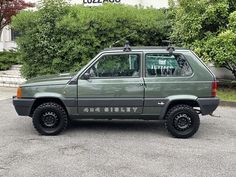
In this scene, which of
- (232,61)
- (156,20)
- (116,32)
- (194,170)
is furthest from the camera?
(156,20)

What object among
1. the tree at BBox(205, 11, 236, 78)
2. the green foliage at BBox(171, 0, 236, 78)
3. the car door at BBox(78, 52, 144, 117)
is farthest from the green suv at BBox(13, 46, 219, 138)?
the green foliage at BBox(171, 0, 236, 78)

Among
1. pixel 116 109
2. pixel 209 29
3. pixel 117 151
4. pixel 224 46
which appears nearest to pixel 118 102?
pixel 116 109

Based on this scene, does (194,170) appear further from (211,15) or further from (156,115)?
(211,15)

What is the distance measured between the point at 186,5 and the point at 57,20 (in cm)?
411

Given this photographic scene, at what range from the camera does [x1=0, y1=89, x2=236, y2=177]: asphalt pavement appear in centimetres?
514

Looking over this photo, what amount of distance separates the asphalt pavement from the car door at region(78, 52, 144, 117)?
0.55m

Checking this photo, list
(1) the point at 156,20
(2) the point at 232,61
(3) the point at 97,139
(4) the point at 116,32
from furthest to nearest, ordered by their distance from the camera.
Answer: (1) the point at 156,20 → (4) the point at 116,32 → (2) the point at 232,61 → (3) the point at 97,139

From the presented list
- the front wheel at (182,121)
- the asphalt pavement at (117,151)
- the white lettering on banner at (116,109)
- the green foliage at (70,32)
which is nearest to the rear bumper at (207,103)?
the front wheel at (182,121)

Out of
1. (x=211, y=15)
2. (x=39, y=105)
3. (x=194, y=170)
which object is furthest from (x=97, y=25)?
(x=194, y=170)

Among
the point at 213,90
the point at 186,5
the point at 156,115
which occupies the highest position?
the point at 186,5

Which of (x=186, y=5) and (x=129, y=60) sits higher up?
(x=186, y=5)

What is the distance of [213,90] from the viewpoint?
666 cm

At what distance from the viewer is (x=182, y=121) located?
265 inches

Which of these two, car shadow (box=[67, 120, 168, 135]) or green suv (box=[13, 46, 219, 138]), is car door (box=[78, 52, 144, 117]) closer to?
green suv (box=[13, 46, 219, 138])
